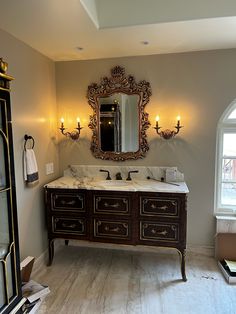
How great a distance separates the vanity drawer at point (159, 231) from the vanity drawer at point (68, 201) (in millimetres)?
694

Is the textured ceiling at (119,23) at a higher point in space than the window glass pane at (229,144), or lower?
higher

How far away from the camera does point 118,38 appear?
2.30 metres

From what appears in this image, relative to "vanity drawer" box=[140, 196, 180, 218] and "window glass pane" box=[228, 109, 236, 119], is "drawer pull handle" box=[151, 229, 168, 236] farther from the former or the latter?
"window glass pane" box=[228, 109, 236, 119]

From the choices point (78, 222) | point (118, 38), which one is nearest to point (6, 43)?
point (118, 38)

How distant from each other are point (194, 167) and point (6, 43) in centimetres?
236

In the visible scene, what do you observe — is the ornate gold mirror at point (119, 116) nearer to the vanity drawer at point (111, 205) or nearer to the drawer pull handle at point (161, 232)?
the vanity drawer at point (111, 205)

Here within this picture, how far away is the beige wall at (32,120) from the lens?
2.28 metres

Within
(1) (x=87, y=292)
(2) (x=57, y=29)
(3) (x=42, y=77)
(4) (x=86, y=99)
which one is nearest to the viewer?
(2) (x=57, y=29)

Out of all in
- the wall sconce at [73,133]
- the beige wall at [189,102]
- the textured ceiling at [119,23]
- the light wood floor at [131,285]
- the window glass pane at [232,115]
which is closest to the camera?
the textured ceiling at [119,23]

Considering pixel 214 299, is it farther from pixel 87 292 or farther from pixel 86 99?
pixel 86 99

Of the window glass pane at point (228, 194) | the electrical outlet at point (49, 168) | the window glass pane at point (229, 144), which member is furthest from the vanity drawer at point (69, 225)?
the window glass pane at point (229, 144)

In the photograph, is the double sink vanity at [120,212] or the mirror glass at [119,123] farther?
the mirror glass at [119,123]

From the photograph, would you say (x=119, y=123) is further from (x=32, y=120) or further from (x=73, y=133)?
(x=32, y=120)

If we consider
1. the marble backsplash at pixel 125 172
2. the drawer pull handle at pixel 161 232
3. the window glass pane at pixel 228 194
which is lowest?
the drawer pull handle at pixel 161 232
